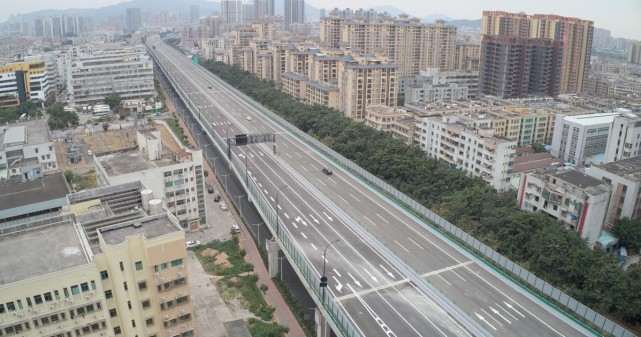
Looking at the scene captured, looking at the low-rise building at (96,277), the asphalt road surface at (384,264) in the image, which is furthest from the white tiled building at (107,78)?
the low-rise building at (96,277)

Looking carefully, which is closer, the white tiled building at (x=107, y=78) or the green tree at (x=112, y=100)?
the green tree at (x=112, y=100)

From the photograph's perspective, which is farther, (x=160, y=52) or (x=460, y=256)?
(x=160, y=52)

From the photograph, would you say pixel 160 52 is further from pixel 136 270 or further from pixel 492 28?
pixel 136 270

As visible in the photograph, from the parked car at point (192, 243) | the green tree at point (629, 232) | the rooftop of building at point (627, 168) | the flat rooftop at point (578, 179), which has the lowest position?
the parked car at point (192, 243)

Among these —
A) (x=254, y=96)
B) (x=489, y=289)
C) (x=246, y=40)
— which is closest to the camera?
(x=489, y=289)

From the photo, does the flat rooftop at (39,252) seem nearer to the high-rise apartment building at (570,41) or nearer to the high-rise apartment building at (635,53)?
the high-rise apartment building at (570,41)

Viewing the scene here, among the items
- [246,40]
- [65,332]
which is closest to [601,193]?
[65,332]

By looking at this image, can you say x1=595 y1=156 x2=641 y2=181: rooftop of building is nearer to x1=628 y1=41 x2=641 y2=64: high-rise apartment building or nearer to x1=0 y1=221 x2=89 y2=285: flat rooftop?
x1=0 y1=221 x2=89 y2=285: flat rooftop
